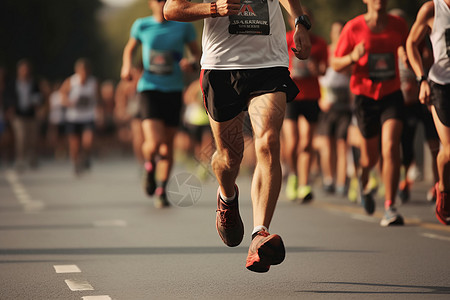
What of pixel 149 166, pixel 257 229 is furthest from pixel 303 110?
pixel 257 229

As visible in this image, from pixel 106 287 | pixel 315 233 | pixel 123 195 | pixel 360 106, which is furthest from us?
pixel 123 195

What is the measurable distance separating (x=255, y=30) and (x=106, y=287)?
6.05ft

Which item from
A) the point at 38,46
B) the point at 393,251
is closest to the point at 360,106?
the point at 393,251

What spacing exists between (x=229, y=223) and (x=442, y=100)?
2551 mm

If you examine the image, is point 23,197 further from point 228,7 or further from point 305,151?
point 228,7

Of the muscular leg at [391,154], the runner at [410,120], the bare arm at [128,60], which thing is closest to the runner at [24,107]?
the bare arm at [128,60]

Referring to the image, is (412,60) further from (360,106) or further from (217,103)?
(217,103)

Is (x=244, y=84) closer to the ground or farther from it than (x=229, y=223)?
farther from it

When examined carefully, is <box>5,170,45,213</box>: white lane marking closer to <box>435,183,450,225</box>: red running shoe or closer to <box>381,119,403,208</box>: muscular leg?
<box>381,119,403,208</box>: muscular leg

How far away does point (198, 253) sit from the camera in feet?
24.7

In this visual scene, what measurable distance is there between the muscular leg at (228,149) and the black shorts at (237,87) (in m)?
0.06

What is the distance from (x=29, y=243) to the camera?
27.3ft

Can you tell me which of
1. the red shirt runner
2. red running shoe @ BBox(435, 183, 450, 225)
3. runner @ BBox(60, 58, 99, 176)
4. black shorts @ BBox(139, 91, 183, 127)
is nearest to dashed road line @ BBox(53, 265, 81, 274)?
red running shoe @ BBox(435, 183, 450, 225)

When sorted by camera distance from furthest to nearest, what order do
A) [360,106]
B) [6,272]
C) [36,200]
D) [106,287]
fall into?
[36,200]
[360,106]
[6,272]
[106,287]
